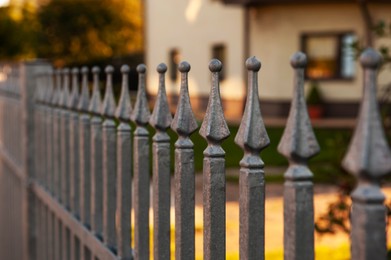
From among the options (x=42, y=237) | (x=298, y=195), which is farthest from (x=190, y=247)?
(x=42, y=237)

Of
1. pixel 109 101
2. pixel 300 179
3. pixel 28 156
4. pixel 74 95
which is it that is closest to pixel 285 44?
pixel 28 156

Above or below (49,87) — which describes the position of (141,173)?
below

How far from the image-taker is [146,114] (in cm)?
252

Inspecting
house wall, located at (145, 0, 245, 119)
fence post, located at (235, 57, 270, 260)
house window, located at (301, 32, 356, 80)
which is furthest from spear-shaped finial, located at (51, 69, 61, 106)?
house wall, located at (145, 0, 245, 119)

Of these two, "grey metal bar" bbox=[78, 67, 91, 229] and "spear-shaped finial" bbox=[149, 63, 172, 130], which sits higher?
"spear-shaped finial" bbox=[149, 63, 172, 130]

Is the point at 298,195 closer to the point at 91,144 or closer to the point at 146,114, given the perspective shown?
the point at 146,114

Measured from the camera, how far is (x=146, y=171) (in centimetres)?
253

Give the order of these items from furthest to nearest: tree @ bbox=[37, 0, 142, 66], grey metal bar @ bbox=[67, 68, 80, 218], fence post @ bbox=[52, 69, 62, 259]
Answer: tree @ bbox=[37, 0, 142, 66]
fence post @ bbox=[52, 69, 62, 259]
grey metal bar @ bbox=[67, 68, 80, 218]

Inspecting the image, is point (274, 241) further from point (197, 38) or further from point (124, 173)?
point (197, 38)

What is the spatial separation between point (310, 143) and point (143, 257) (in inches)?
46.6

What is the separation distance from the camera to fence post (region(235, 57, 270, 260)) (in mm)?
1614

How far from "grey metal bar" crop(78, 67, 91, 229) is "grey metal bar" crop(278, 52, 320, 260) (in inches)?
76.0

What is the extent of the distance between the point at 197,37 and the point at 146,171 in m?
25.8

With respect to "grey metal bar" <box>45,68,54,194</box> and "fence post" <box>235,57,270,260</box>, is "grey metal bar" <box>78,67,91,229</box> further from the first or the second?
"fence post" <box>235,57,270,260</box>
